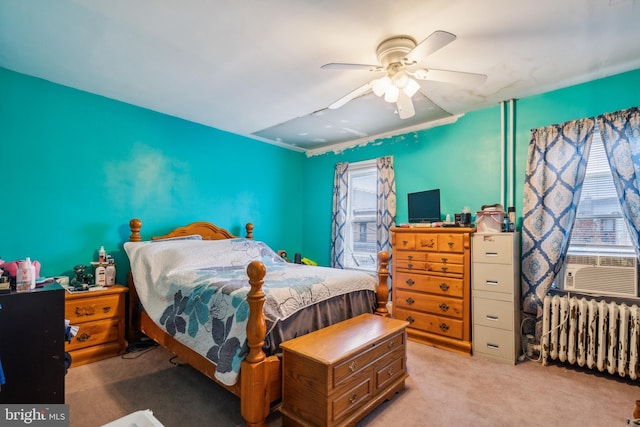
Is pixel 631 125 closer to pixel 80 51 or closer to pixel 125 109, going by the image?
pixel 80 51

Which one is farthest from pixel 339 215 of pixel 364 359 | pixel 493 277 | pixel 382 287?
pixel 364 359

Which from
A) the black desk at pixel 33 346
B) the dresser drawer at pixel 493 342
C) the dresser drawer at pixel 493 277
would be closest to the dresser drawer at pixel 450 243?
the dresser drawer at pixel 493 277

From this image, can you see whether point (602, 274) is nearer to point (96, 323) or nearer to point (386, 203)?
point (386, 203)

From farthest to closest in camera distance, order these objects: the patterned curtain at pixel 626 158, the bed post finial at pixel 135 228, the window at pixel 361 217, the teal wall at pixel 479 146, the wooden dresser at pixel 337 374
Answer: the window at pixel 361 217 → the bed post finial at pixel 135 228 → the teal wall at pixel 479 146 → the patterned curtain at pixel 626 158 → the wooden dresser at pixel 337 374

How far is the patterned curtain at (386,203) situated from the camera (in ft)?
12.9

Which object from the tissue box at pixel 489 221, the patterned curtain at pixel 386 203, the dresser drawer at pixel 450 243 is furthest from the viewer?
the patterned curtain at pixel 386 203

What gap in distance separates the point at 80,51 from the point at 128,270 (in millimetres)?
2038

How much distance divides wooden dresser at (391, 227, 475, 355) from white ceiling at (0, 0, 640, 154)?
1421 millimetres

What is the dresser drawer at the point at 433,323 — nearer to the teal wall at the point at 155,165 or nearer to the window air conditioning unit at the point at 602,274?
the window air conditioning unit at the point at 602,274

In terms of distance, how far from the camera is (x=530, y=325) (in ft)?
9.39

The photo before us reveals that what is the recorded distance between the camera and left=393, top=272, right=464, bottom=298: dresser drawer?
115 inches

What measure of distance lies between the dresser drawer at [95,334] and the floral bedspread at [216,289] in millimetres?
407

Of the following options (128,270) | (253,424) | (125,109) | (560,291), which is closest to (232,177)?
(125,109)

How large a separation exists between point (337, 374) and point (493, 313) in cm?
188
